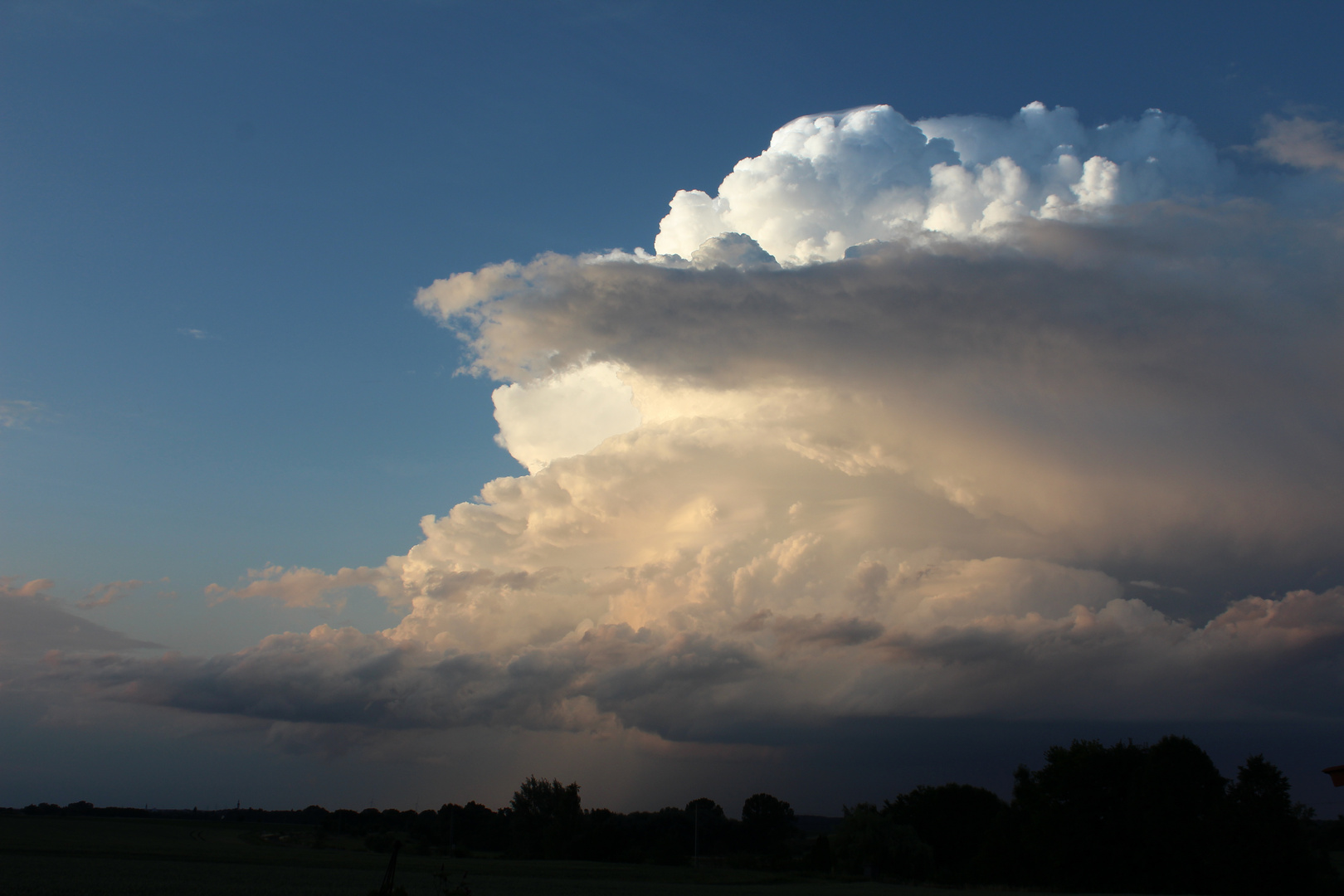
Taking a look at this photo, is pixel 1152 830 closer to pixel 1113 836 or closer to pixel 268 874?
pixel 1113 836

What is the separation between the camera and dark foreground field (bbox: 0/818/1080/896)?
50.3 meters

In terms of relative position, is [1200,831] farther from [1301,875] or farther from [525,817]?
[525,817]

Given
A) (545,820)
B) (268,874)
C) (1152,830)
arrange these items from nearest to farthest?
(268,874) < (1152,830) < (545,820)

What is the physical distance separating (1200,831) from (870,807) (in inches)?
2057

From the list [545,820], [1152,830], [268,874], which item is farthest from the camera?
[545,820]

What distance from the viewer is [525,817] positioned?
171m

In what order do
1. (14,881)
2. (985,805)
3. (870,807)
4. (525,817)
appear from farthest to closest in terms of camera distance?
1. (525,817)
2. (985,805)
3. (870,807)
4. (14,881)

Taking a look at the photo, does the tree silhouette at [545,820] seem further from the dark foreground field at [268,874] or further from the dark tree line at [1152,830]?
the dark tree line at [1152,830]

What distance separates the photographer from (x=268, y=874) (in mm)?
66938

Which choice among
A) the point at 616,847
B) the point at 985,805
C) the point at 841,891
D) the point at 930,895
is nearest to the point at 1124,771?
the point at 930,895

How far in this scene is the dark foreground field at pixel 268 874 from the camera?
50281 millimetres

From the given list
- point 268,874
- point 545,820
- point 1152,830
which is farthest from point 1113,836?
point 545,820

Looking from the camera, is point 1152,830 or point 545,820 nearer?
point 1152,830

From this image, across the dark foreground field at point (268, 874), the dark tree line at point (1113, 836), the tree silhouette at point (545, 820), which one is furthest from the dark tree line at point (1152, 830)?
the tree silhouette at point (545, 820)
